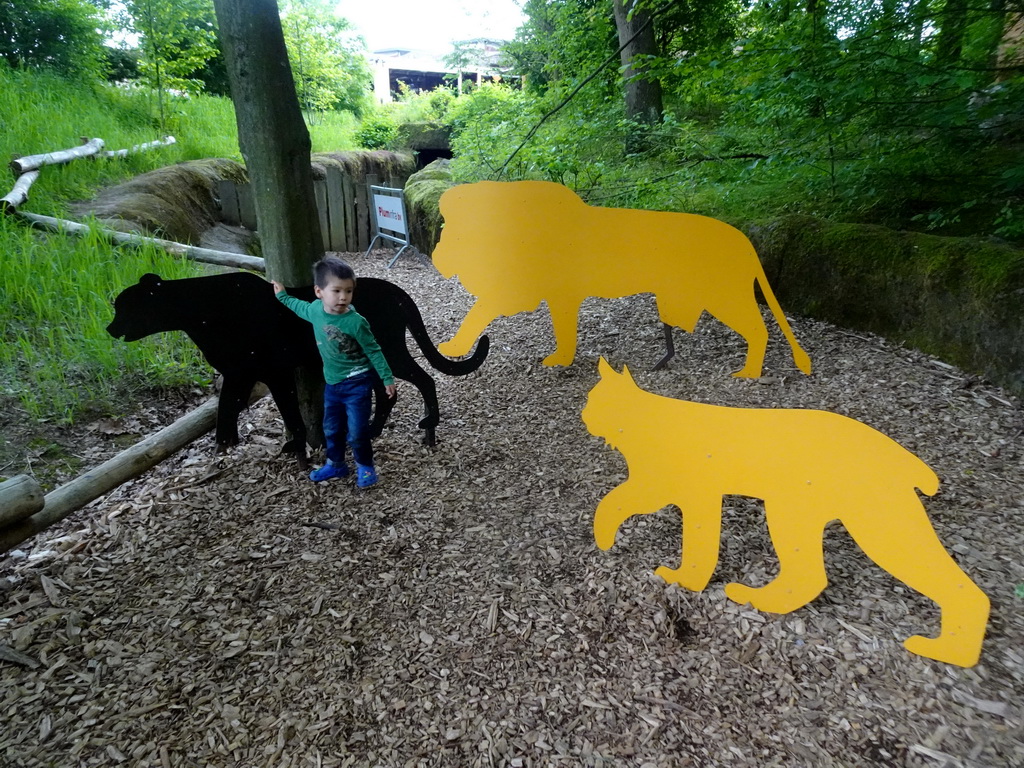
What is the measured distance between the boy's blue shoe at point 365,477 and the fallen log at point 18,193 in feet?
12.6

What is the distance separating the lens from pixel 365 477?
276cm

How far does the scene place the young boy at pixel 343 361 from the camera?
97.9 inches

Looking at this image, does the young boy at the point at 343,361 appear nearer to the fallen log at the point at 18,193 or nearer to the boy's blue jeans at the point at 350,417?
the boy's blue jeans at the point at 350,417

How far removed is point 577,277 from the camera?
3.59 m

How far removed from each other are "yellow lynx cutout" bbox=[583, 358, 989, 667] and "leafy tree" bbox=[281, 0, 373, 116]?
404 inches

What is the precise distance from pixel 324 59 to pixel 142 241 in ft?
34.0

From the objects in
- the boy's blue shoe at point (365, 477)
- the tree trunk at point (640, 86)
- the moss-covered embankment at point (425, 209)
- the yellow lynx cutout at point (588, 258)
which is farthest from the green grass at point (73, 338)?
the tree trunk at point (640, 86)

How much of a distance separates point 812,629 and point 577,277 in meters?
2.36

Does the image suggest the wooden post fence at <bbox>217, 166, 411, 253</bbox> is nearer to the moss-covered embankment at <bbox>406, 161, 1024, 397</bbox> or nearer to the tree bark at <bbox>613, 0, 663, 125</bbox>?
the tree bark at <bbox>613, 0, 663, 125</bbox>

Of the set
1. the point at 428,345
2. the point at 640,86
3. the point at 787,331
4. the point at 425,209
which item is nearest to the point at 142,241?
the point at 428,345

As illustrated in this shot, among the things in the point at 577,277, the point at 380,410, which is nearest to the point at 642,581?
the point at 380,410

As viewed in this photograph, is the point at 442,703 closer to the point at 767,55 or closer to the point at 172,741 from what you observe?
the point at 172,741

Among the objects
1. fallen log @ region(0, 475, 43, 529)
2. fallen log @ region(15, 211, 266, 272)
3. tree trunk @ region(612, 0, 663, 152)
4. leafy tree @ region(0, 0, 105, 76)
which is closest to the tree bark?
tree trunk @ region(612, 0, 663, 152)

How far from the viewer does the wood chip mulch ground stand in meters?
1.62
